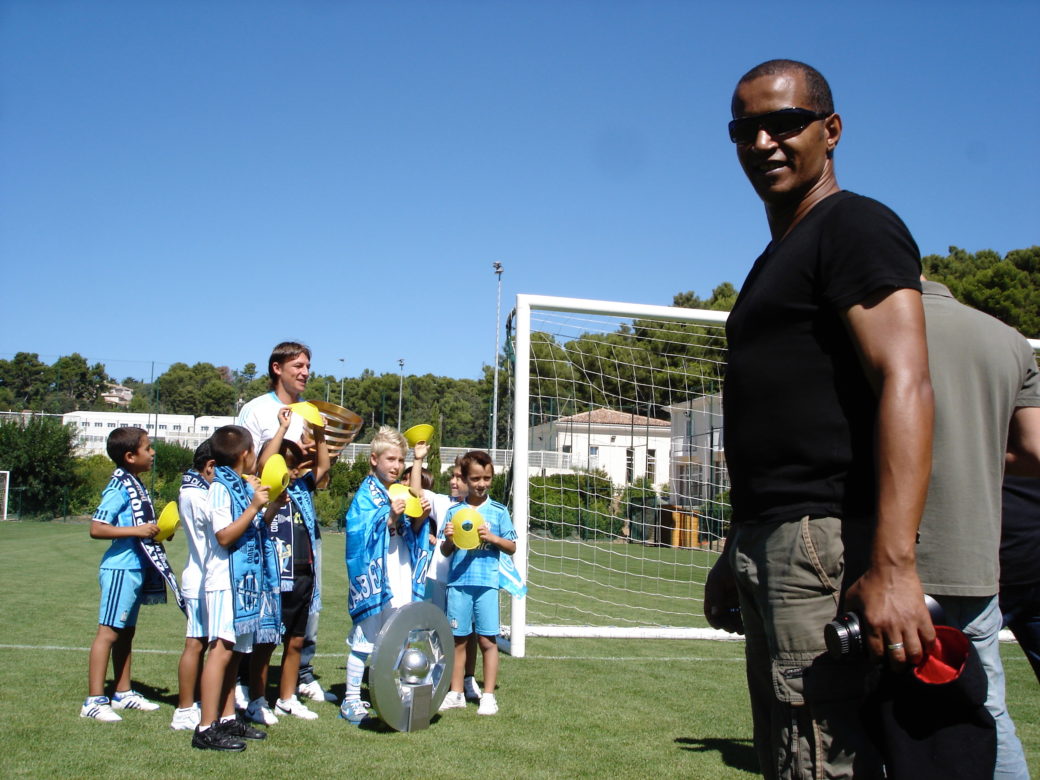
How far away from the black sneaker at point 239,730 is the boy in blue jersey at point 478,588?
123 centimetres

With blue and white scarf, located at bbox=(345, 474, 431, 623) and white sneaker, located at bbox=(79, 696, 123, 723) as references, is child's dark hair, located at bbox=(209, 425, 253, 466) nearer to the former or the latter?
blue and white scarf, located at bbox=(345, 474, 431, 623)

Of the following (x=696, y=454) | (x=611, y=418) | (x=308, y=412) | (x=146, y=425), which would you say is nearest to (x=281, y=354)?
(x=308, y=412)

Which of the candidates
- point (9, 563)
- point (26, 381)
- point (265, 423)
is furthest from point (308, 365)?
point (26, 381)

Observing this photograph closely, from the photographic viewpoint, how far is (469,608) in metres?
5.45

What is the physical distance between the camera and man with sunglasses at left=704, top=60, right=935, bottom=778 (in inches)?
59.1

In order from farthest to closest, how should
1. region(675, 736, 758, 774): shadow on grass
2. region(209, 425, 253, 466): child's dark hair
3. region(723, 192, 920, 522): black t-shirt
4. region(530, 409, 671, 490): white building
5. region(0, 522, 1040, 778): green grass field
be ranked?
region(530, 409, 671, 490): white building, region(209, 425, 253, 466): child's dark hair, region(675, 736, 758, 774): shadow on grass, region(0, 522, 1040, 778): green grass field, region(723, 192, 920, 522): black t-shirt

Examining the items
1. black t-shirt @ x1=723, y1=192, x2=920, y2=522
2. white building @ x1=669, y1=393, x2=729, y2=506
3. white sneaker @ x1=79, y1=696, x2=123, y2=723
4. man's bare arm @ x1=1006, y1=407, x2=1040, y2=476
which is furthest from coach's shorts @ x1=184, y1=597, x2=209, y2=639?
white building @ x1=669, y1=393, x2=729, y2=506

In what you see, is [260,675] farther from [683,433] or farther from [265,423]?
[683,433]

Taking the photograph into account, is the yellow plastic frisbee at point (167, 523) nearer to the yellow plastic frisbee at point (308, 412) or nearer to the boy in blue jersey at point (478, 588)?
the yellow plastic frisbee at point (308, 412)

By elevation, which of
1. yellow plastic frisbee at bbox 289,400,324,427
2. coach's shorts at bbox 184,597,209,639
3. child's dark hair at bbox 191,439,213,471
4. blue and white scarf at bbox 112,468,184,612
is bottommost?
coach's shorts at bbox 184,597,209,639

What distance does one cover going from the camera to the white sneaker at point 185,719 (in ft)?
14.9

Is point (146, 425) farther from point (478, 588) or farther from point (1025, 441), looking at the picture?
point (1025, 441)

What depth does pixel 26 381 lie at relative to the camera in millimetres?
49719

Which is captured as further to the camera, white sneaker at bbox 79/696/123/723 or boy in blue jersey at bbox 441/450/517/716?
boy in blue jersey at bbox 441/450/517/716
